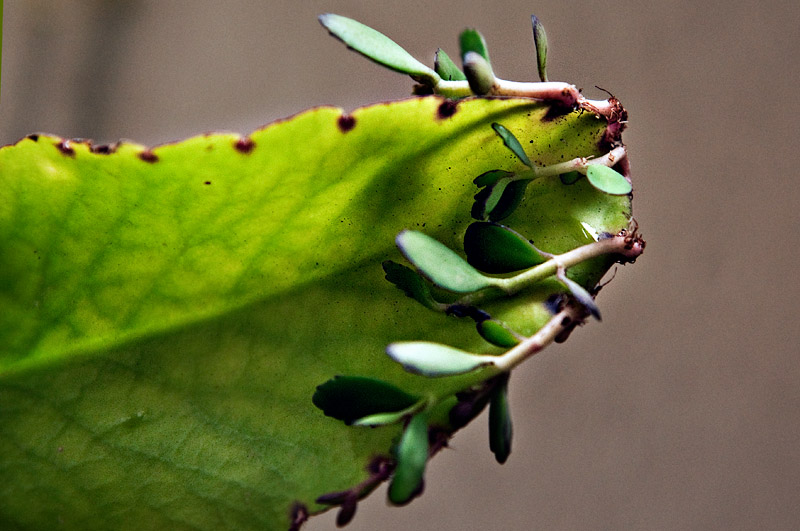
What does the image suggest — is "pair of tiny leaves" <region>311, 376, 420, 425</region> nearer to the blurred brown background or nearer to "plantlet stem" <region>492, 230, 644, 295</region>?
"plantlet stem" <region>492, 230, 644, 295</region>

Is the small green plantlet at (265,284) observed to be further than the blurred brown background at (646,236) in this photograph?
No

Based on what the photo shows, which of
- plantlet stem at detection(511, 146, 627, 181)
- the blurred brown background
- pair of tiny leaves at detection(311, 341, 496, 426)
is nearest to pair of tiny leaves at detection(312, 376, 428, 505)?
pair of tiny leaves at detection(311, 341, 496, 426)

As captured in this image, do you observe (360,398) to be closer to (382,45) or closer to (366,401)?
(366,401)

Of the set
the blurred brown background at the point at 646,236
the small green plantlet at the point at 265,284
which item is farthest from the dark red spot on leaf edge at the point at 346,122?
the blurred brown background at the point at 646,236

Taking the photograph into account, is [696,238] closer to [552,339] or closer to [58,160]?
[552,339]

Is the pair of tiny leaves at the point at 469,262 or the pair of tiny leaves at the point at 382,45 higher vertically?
the pair of tiny leaves at the point at 382,45


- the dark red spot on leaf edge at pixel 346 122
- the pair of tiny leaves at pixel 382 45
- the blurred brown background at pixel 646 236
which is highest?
the pair of tiny leaves at pixel 382 45

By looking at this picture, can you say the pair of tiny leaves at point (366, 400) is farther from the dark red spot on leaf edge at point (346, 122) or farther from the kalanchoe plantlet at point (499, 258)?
the dark red spot on leaf edge at point (346, 122)
